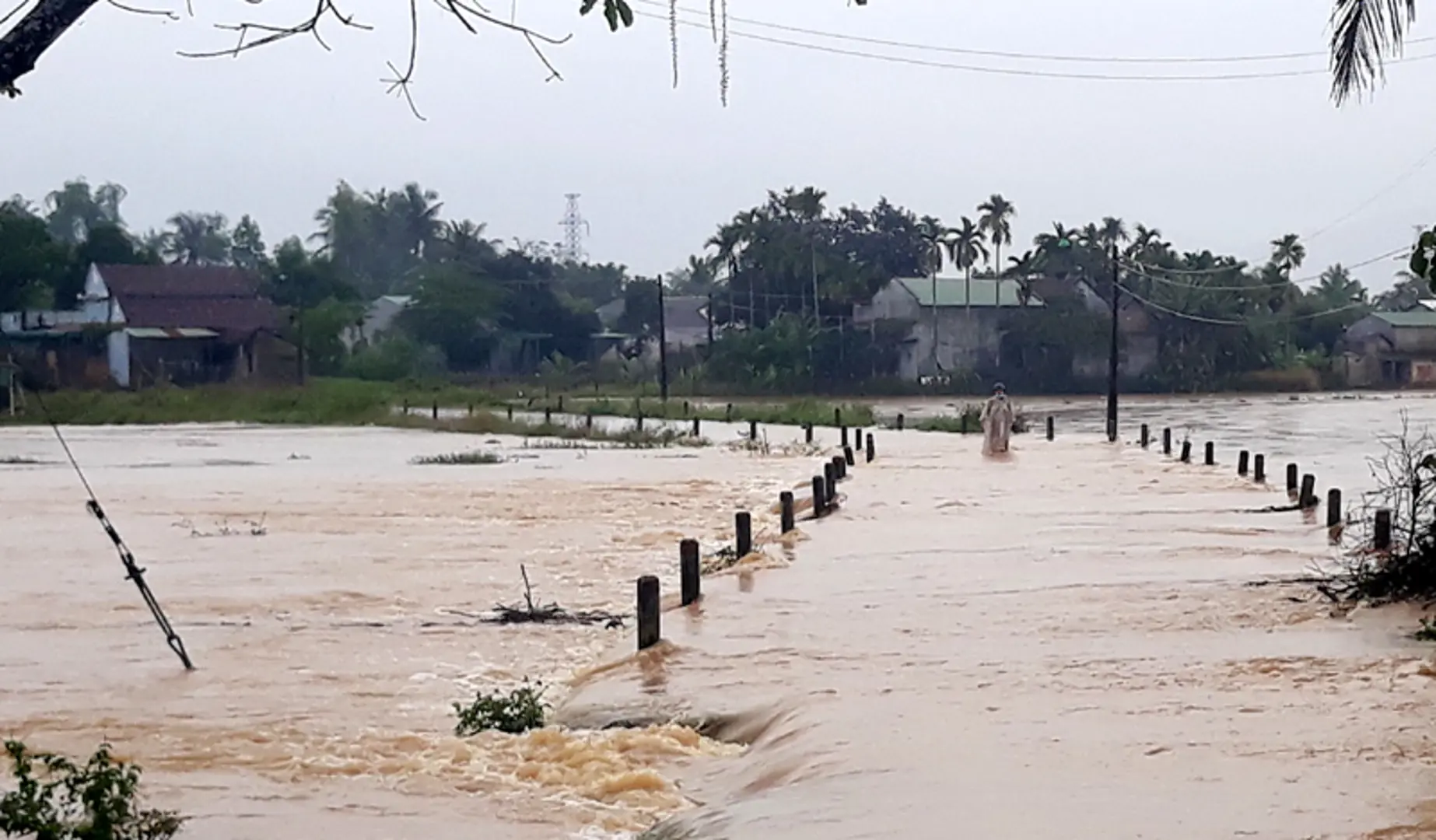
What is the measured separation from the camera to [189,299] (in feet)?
256

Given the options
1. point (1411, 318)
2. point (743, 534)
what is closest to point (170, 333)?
point (743, 534)

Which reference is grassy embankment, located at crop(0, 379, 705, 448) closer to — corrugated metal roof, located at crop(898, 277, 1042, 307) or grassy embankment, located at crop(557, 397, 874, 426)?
grassy embankment, located at crop(557, 397, 874, 426)

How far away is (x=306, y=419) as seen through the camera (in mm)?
67500

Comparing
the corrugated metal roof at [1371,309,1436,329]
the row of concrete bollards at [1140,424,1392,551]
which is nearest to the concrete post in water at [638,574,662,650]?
the row of concrete bollards at [1140,424,1392,551]

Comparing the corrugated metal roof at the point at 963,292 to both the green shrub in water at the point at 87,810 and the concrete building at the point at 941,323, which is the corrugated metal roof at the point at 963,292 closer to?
the concrete building at the point at 941,323

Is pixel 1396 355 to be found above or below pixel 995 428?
above

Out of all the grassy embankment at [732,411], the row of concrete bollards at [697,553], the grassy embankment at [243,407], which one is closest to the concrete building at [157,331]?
the grassy embankment at [243,407]

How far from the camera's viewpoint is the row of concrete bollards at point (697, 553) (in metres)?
15.0

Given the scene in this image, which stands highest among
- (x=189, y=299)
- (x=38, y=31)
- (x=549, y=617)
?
(x=189, y=299)

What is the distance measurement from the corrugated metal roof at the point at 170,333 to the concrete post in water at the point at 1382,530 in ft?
205

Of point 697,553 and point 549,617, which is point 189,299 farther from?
point 697,553

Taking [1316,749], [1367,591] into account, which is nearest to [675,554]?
[1367,591]

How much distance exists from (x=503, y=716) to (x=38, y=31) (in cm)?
794

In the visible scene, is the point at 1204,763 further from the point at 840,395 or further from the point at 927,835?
the point at 840,395
